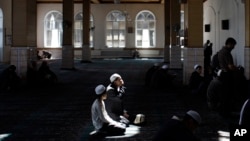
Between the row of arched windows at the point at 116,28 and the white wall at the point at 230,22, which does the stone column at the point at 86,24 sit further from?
the row of arched windows at the point at 116,28

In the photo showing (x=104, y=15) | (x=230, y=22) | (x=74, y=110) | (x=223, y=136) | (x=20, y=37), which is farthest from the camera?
(x=104, y=15)

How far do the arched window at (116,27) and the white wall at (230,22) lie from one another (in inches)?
437

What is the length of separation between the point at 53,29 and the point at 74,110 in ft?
85.2

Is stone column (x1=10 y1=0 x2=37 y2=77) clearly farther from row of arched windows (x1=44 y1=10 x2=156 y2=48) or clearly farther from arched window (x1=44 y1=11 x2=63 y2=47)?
arched window (x1=44 y1=11 x2=63 y2=47)

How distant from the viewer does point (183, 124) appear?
15.2ft

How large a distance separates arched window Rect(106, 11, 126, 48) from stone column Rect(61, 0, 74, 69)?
1414 centimetres

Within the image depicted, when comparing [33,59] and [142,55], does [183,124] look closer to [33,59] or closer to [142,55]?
[33,59]

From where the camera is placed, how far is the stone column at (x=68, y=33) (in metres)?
20.6

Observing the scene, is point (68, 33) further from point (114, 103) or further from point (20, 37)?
point (114, 103)

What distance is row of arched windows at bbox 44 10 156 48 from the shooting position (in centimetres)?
3478

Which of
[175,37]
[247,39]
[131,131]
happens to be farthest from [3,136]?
[175,37]

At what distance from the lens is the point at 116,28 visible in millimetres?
34875

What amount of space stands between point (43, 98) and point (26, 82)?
334 centimetres

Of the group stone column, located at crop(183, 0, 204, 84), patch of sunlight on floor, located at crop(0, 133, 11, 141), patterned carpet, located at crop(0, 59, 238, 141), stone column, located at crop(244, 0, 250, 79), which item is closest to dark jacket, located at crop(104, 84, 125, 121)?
patterned carpet, located at crop(0, 59, 238, 141)
